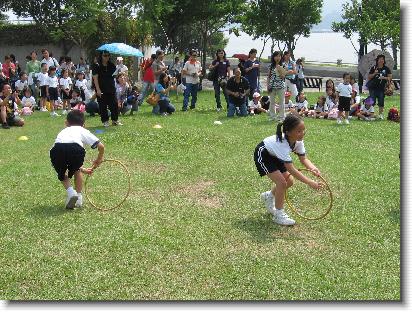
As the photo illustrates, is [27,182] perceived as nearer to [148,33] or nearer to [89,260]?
[89,260]

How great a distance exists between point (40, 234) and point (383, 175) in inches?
206

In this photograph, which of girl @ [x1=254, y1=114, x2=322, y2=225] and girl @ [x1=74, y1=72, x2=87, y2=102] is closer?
girl @ [x1=254, y1=114, x2=322, y2=225]

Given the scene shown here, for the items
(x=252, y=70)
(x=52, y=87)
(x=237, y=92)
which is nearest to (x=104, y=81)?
(x=237, y=92)

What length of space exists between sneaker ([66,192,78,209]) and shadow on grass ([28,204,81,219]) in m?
0.06

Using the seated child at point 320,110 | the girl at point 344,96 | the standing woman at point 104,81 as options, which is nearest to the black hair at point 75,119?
the standing woman at point 104,81

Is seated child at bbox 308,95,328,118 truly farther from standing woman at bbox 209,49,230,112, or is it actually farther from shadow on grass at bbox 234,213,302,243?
shadow on grass at bbox 234,213,302,243

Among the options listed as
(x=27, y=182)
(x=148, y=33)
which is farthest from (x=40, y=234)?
(x=148, y=33)

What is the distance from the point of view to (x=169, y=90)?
56.1ft

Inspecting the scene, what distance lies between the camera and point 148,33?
27078 mm

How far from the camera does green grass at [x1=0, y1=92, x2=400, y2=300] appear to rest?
16.4 feet

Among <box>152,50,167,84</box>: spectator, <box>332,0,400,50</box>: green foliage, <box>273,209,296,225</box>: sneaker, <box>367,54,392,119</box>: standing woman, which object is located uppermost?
<box>332,0,400,50</box>: green foliage

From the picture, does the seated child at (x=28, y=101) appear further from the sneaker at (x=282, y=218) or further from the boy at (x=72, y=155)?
the sneaker at (x=282, y=218)

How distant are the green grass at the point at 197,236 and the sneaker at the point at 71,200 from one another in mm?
162

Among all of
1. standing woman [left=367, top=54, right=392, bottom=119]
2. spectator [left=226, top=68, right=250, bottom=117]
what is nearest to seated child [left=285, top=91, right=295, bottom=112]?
spectator [left=226, top=68, right=250, bottom=117]
